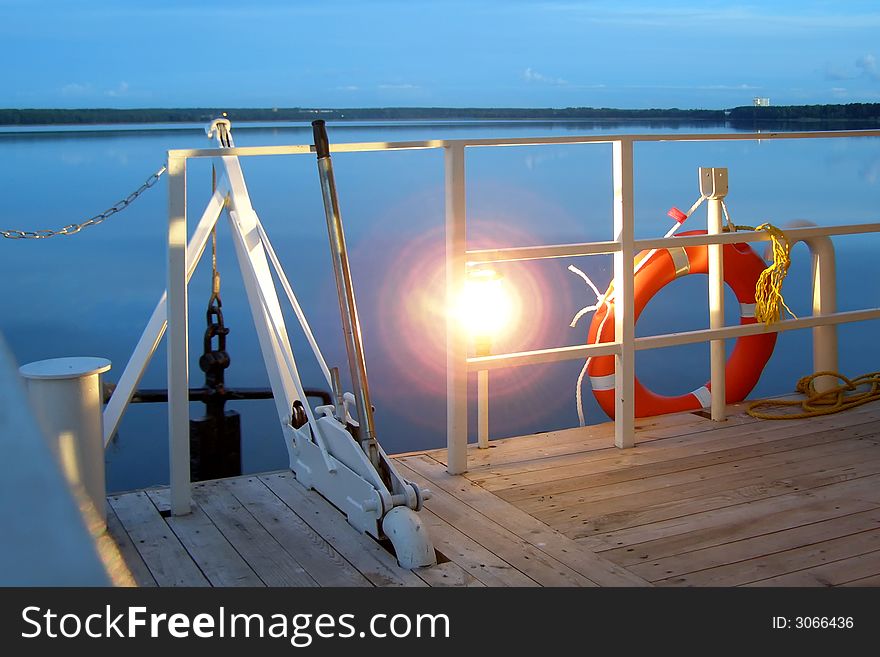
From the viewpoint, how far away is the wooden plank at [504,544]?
2121mm

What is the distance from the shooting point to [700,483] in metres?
2.71

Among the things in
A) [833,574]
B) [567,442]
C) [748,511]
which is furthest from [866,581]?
[567,442]

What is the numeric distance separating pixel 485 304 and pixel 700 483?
798 millimetres

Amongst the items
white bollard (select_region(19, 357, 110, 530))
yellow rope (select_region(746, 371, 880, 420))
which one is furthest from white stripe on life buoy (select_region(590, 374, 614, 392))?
white bollard (select_region(19, 357, 110, 530))

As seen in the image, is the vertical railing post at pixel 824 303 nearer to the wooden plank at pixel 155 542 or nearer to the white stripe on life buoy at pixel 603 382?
the white stripe on life buoy at pixel 603 382

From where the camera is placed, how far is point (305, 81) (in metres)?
14.6

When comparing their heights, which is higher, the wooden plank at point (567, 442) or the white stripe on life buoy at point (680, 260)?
the white stripe on life buoy at point (680, 260)

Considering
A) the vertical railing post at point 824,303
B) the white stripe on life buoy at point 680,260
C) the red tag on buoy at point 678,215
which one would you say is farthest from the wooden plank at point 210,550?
the vertical railing post at point 824,303

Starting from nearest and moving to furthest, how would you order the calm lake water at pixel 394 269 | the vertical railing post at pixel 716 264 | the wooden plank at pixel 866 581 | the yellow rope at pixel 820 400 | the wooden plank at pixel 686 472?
the wooden plank at pixel 866 581
the wooden plank at pixel 686 472
the vertical railing post at pixel 716 264
the yellow rope at pixel 820 400
the calm lake water at pixel 394 269

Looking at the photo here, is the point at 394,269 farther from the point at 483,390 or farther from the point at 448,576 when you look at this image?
the point at 448,576

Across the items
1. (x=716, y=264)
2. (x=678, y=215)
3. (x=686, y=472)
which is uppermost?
(x=678, y=215)

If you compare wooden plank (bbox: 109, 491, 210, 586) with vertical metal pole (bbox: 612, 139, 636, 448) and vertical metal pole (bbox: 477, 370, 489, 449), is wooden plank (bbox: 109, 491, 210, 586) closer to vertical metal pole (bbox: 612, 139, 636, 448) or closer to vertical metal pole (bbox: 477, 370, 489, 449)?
vertical metal pole (bbox: 477, 370, 489, 449)

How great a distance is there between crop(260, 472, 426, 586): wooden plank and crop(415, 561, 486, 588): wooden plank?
23 millimetres
